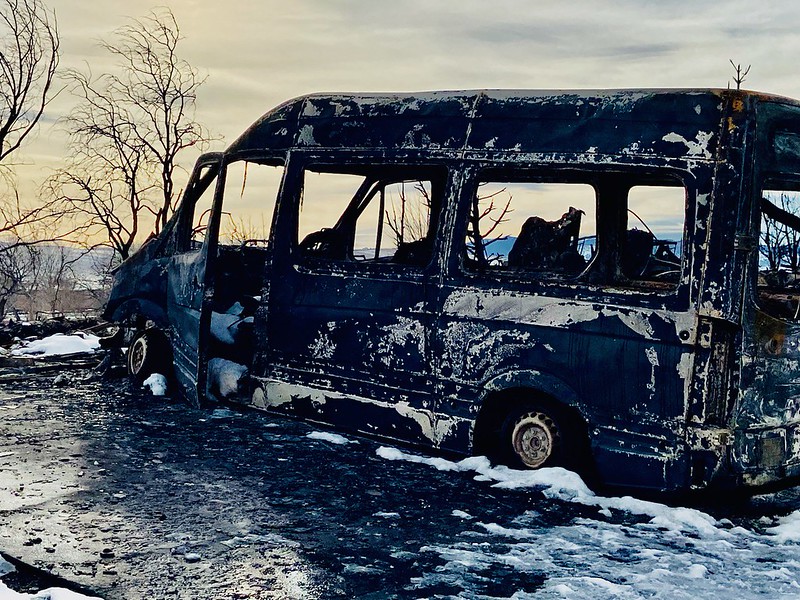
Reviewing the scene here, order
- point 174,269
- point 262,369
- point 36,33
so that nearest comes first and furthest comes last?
1. point 262,369
2. point 174,269
3. point 36,33

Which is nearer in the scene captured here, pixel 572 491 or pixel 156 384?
pixel 572 491

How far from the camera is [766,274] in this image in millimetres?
5555

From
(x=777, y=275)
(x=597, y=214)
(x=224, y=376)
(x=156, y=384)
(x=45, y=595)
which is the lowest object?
(x=45, y=595)

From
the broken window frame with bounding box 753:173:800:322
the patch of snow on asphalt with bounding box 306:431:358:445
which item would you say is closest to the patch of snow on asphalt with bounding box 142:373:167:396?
the patch of snow on asphalt with bounding box 306:431:358:445

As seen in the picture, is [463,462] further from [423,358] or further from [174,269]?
[174,269]

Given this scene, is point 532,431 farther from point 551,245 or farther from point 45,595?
point 45,595

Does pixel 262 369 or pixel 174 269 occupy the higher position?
pixel 174 269

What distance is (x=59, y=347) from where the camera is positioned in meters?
13.4

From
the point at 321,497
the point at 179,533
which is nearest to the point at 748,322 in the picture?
the point at 321,497

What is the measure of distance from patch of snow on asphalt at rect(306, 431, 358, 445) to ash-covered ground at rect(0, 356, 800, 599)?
28 mm

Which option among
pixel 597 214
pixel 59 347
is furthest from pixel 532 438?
pixel 59 347

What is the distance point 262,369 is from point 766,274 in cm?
395

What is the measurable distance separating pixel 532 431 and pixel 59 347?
9847 millimetres

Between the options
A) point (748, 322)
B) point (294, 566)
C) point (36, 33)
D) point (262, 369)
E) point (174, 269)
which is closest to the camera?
point (294, 566)
